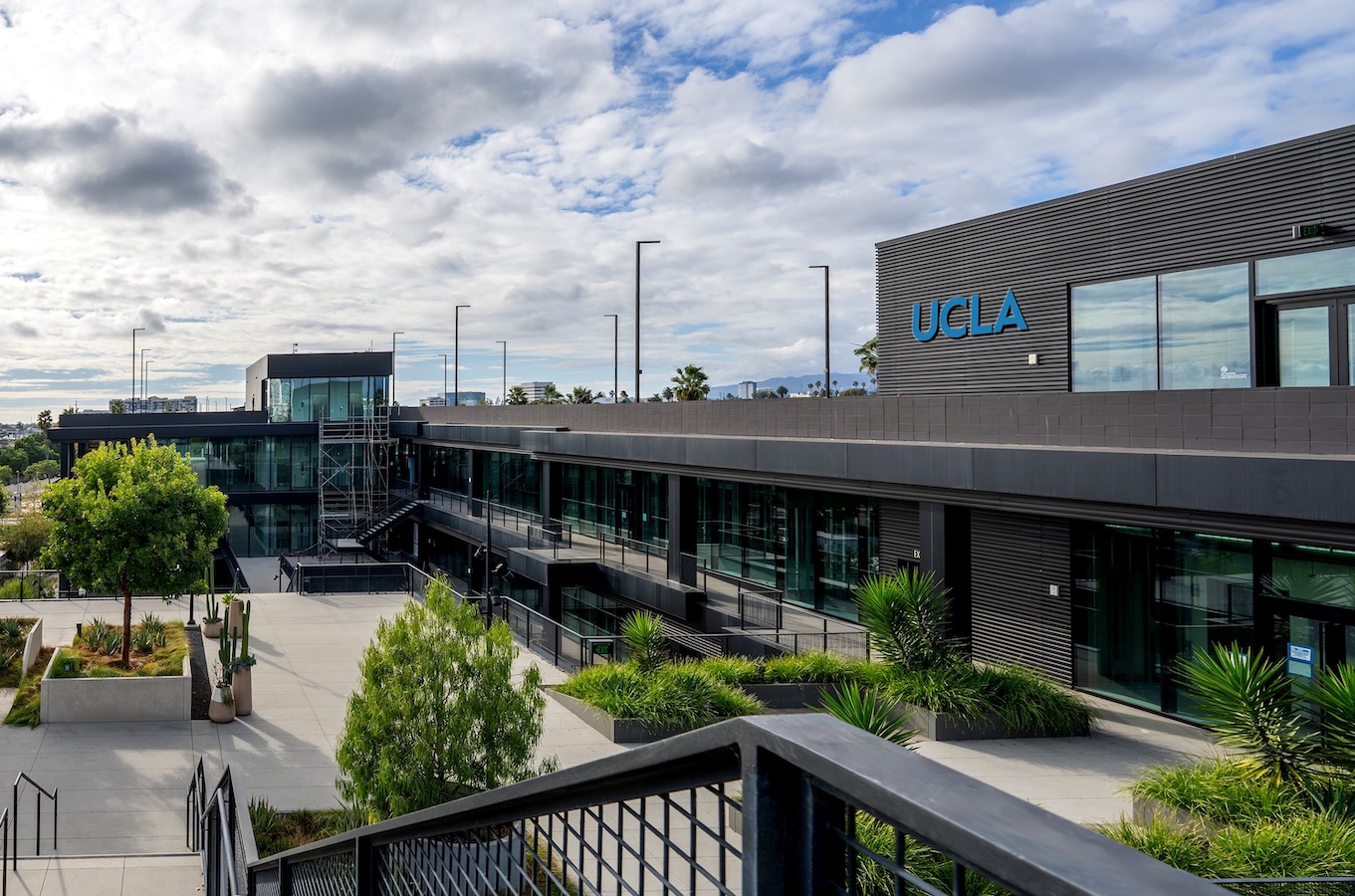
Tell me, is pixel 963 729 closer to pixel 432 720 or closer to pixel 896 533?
pixel 896 533

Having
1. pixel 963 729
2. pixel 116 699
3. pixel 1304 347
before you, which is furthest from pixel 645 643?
pixel 1304 347

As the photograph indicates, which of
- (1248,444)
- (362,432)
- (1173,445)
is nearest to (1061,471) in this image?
(1173,445)

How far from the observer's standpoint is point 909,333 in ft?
85.1

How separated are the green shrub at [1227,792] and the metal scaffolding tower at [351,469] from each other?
47.3 metres

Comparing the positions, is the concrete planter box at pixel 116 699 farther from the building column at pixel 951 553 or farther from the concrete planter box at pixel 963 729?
the building column at pixel 951 553

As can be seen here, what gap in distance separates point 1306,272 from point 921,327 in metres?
9.84

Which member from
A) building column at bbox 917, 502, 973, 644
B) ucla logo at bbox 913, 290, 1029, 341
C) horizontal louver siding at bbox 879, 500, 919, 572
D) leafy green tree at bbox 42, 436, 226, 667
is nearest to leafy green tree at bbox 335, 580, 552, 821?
building column at bbox 917, 502, 973, 644

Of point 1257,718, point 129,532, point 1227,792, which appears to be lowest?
point 1227,792

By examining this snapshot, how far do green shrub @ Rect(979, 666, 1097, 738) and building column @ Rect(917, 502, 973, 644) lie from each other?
3.10 metres

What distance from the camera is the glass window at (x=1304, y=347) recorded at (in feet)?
54.8

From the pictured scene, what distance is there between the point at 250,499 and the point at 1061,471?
165 feet

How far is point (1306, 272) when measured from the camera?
16.8 metres

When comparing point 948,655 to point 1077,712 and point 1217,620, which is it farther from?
point 1217,620

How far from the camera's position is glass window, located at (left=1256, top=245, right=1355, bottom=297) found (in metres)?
16.2
